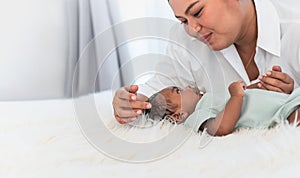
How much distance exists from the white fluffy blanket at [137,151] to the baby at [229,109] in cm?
5

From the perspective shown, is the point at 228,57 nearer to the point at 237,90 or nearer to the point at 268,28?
the point at 268,28

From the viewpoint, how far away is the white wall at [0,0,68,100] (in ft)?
6.72

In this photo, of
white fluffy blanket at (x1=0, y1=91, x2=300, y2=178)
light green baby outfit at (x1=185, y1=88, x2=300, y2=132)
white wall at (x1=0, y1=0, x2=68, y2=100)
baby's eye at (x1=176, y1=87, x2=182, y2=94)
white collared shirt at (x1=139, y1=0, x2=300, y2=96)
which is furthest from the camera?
white wall at (x1=0, y1=0, x2=68, y2=100)

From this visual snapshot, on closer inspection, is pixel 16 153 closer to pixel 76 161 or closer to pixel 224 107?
pixel 76 161

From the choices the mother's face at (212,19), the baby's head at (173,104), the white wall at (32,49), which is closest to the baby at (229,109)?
the baby's head at (173,104)

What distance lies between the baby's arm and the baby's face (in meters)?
0.07

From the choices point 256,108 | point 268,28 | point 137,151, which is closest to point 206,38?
point 268,28

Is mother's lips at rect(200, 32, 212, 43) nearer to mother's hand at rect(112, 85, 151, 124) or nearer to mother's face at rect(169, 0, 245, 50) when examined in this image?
mother's face at rect(169, 0, 245, 50)

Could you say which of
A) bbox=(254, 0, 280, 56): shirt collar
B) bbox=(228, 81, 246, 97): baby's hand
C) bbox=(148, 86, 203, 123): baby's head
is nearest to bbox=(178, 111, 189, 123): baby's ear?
bbox=(148, 86, 203, 123): baby's head

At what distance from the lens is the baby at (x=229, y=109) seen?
→ 1.04 m

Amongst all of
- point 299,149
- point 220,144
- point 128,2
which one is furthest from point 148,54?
point 128,2

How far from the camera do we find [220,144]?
90 cm

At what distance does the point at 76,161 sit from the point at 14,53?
1340 millimetres

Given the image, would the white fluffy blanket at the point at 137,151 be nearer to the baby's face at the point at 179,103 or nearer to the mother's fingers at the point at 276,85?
the baby's face at the point at 179,103
